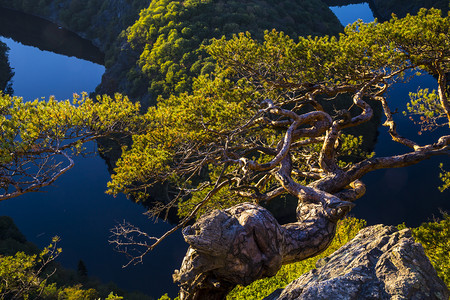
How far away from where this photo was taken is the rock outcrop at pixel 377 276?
18.7ft

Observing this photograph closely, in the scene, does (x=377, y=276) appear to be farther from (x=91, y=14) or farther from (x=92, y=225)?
(x=91, y=14)

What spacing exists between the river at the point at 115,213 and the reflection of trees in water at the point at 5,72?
2422 centimetres

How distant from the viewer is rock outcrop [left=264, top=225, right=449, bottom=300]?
5.69 meters

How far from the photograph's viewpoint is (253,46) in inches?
534

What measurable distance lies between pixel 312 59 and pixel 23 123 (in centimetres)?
1017

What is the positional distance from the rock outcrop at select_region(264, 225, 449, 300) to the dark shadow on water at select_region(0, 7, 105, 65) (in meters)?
68.1

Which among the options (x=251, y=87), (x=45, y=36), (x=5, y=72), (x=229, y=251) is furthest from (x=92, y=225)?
(x=45, y=36)

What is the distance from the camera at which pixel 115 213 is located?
118 ft

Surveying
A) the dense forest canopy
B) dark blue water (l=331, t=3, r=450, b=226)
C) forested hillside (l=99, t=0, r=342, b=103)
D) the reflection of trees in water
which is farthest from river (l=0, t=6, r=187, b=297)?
the reflection of trees in water

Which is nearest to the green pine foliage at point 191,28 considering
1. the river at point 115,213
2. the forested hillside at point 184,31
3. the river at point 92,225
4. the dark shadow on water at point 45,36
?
the forested hillside at point 184,31

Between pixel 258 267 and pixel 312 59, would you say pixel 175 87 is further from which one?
pixel 258 267

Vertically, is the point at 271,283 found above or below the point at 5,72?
below

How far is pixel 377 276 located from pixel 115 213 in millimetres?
33165

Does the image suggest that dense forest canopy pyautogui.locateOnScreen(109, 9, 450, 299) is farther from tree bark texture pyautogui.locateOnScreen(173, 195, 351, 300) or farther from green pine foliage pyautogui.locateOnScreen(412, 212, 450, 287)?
green pine foliage pyautogui.locateOnScreen(412, 212, 450, 287)
